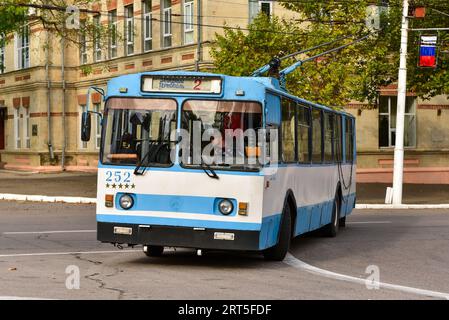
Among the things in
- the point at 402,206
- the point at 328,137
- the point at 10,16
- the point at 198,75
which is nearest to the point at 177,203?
the point at 198,75

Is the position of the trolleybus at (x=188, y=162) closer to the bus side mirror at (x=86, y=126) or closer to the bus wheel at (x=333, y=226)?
the bus side mirror at (x=86, y=126)

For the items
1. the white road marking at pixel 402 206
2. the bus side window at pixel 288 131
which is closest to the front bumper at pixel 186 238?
the bus side window at pixel 288 131

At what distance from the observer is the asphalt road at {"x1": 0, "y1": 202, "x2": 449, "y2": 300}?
438 inches

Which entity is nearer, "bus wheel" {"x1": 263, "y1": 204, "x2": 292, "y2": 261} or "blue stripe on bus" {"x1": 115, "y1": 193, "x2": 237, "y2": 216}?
"blue stripe on bus" {"x1": 115, "y1": 193, "x2": 237, "y2": 216}

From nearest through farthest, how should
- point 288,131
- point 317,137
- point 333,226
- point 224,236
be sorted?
point 224,236, point 288,131, point 317,137, point 333,226

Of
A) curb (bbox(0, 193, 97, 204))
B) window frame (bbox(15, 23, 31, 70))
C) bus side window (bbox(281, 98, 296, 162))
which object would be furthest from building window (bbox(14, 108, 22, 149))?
bus side window (bbox(281, 98, 296, 162))

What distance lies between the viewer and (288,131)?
15133 mm

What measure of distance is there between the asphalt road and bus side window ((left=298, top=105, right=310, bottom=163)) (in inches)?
60.6

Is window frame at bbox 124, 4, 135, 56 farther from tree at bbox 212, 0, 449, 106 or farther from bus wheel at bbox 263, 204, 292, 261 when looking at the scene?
bus wheel at bbox 263, 204, 292, 261

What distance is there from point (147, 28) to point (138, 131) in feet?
97.1

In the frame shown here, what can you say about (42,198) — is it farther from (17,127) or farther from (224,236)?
(17,127)

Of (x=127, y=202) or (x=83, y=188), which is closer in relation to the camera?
(x=127, y=202)

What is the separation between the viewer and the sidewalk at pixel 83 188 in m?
31.9
